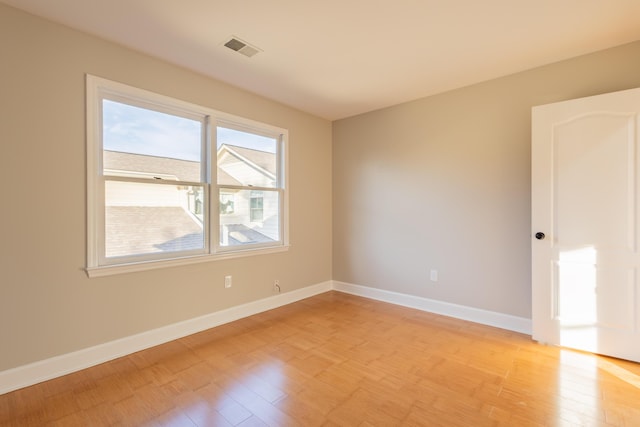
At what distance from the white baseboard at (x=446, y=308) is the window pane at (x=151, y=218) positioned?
2245 millimetres

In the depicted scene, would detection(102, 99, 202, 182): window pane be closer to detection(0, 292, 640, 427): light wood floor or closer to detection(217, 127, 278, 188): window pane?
detection(217, 127, 278, 188): window pane

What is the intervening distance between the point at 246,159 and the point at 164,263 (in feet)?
4.73

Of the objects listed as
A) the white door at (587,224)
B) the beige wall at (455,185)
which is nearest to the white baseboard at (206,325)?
the beige wall at (455,185)

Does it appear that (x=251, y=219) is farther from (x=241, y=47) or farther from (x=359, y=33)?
(x=359, y=33)

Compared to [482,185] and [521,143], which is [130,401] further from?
Answer: [521,143]

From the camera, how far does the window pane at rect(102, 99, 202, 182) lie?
2.42 meters

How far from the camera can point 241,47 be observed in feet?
8.05

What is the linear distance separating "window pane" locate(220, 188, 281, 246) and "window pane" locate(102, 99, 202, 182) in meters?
0.50

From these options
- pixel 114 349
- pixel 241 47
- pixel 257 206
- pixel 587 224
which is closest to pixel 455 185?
pixel 587 224

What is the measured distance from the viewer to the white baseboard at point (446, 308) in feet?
9.57

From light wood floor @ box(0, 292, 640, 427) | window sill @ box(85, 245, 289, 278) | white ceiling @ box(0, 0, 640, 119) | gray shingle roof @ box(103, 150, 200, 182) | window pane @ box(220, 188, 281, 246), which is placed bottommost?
light wood floor @ box(0, 292, 640, 427)

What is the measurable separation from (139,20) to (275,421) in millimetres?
2788

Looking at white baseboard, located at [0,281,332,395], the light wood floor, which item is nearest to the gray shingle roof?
white baseboard, located at [0,281,332,395]

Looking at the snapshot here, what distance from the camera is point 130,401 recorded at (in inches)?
72.9
